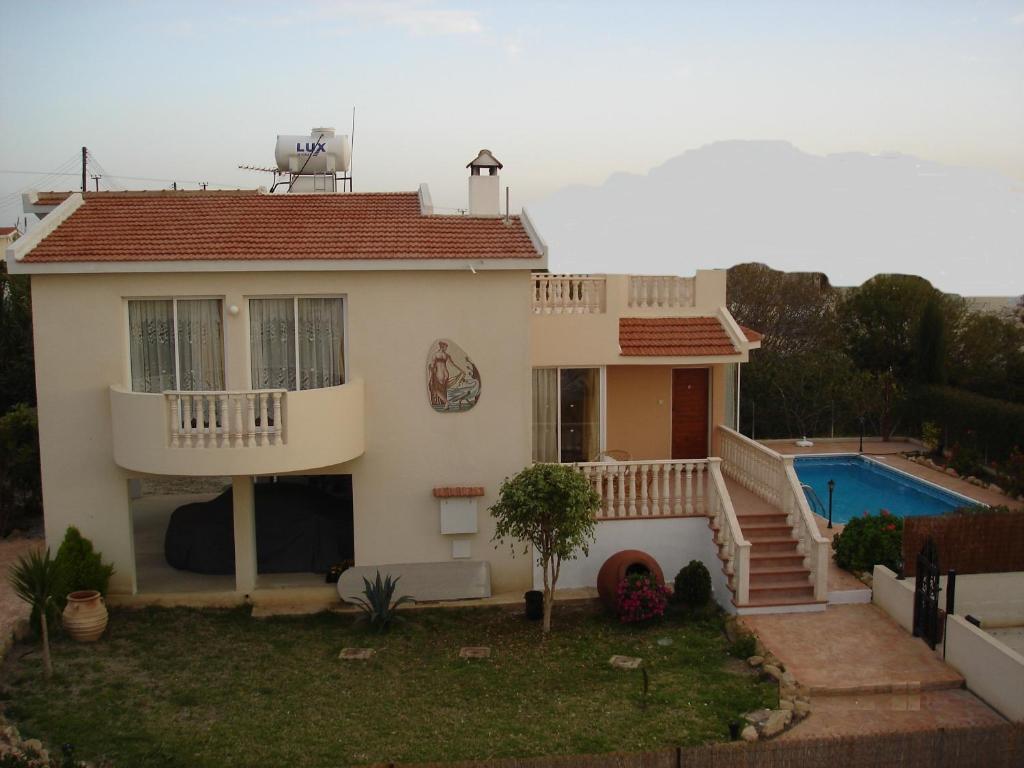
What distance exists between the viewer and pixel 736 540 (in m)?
16.3

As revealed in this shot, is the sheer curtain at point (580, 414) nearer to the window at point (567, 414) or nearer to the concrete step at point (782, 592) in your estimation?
the window at point (567, 414)

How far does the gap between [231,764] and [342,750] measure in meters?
1.34

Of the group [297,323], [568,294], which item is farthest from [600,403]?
[297,323]

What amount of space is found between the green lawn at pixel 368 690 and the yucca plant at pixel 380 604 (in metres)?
0.25


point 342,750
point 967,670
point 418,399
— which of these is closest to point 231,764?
point 342,750

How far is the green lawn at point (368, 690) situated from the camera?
39.4 feet

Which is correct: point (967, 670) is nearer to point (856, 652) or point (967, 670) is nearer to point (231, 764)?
point (856, 652)

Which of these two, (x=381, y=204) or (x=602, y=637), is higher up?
(x=381, y=204)

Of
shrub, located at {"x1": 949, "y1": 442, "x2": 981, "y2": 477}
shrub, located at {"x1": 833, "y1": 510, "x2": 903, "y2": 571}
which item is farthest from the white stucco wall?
shrub, located at {"x1": 949, "y1": 442, "x2": 981, "y2": 477}

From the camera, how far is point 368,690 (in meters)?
13.7

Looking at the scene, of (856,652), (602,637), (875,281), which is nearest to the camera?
(856,652)

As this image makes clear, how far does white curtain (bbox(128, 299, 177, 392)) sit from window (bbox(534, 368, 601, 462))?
7169 millimetres

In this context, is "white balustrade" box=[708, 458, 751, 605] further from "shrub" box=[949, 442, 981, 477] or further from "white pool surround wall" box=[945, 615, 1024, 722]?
"shrub" box=[949, 442, 981, 477]

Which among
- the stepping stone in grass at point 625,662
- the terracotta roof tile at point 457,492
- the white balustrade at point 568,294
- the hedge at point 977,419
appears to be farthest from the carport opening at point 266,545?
the hedge at point 977,419
